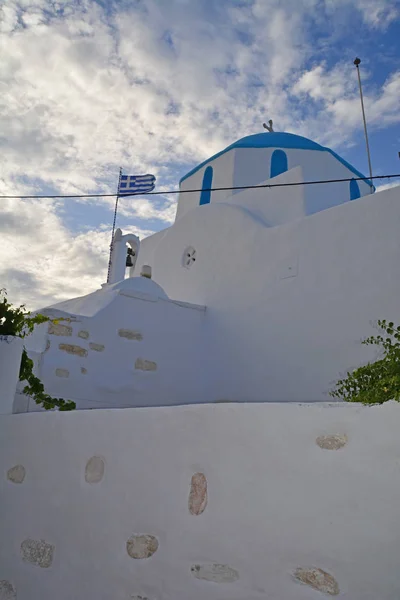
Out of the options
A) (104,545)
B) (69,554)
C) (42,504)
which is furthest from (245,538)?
(42,504)

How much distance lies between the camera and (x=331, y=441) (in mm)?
2193

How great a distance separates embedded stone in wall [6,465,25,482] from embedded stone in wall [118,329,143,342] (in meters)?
4.18

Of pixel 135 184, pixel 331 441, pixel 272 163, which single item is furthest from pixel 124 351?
pixel 272 163

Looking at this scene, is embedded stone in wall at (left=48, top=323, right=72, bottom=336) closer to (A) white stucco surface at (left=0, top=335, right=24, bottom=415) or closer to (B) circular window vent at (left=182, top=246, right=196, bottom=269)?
(A) white stucco surface at (left=0, top=335, right=24, bottom=415)

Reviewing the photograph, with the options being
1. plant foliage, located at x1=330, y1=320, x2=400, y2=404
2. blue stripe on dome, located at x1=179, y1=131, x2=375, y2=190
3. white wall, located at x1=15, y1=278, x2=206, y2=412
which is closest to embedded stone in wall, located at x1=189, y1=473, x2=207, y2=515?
plant foliage, located at x1=330, y1=320, x2=400, y2=404

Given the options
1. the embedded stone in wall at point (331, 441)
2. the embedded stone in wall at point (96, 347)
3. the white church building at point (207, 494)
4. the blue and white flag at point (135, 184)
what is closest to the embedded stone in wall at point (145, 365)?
the embedded stone in wall at point (96, 347)

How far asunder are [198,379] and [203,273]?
222 cm

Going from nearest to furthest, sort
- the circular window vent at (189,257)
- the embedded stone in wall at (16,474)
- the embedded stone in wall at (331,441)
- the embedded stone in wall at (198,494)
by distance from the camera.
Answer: the embedded stone in wall at (331,441), the embedded stone in wall at (198,494), the embedded stone in wall at (16,474), the circular window vent at (189,257)

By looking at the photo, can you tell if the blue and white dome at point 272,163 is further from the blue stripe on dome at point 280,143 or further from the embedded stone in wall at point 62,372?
the embedded stone in wall at point 62,372

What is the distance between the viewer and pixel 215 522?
2.37 metres

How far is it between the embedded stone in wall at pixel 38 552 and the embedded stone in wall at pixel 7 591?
0.19 m

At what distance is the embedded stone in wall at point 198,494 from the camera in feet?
8.01

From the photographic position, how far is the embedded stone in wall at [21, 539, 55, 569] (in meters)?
2.93

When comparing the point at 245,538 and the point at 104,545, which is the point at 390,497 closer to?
the point at 245,538
